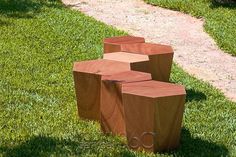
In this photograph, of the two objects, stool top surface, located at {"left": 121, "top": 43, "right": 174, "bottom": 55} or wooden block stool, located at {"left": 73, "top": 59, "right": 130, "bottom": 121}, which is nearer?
wooden block stool, located at {"left": 73, "top": 59, "right": 130, "bottom": 121}

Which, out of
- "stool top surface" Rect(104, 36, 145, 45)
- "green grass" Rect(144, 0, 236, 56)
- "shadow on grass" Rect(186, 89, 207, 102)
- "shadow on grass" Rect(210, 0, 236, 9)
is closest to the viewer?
"shadow on grass" Rect(186, 89, 207, 102)

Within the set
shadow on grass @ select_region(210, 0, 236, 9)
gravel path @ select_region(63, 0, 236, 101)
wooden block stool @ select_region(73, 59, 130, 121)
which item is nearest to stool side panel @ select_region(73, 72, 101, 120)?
wooden block stool @ select_region(73, 59, 130, 121)

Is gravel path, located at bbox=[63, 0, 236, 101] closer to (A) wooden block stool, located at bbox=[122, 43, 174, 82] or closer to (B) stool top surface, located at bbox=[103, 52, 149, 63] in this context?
(A) wooden block stool, located at bbox=[122, 43, 174, 82]

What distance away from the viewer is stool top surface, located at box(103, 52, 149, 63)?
6.12 metres

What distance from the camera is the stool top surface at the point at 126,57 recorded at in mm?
6121

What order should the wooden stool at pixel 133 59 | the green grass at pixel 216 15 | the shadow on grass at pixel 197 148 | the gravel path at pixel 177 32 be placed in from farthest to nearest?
1. the green grass at pixel 216 15
2. the gravel path at pixel 177 32
3. the wooden stool at pixel 133 59
4. the shadow on grass at pixel 197 148

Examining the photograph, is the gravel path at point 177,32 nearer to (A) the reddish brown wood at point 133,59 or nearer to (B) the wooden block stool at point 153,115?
(A) the reddish brown wood at point 133,59

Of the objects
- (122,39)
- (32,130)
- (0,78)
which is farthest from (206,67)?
(32,130)

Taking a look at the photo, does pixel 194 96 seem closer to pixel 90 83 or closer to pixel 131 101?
pixel 90 83

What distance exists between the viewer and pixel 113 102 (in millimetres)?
5211

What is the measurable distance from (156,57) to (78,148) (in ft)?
6.28

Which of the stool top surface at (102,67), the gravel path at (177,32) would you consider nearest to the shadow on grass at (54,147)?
the stool top surface at (102,67)

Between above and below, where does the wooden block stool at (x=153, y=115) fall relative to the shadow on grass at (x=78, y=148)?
above

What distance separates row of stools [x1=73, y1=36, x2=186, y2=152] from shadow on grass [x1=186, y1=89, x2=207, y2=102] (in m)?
0.68
